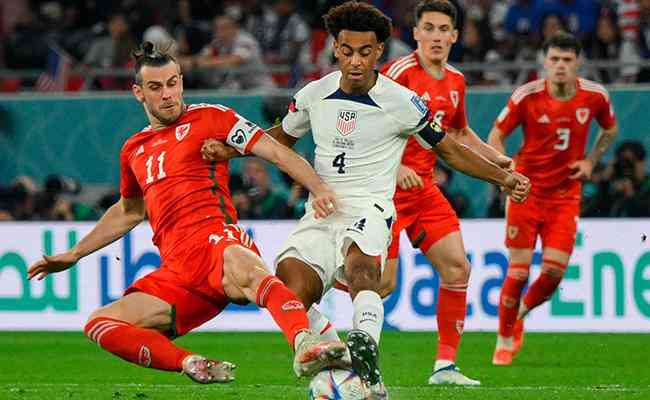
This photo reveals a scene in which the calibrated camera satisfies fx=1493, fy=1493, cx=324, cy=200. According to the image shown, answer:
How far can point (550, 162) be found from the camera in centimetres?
1168

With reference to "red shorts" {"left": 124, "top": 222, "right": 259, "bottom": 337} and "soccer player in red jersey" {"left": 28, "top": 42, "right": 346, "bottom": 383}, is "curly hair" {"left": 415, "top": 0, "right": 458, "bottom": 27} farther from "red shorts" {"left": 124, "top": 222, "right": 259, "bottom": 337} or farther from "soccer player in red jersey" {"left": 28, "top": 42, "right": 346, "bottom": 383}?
"red shorts" {"left": 124, "top": 222, "right": 259, "bottom": 337}

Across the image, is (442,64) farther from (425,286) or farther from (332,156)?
(425,286)

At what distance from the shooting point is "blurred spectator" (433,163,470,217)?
48.3ft

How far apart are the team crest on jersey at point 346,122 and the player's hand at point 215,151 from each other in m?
0.58

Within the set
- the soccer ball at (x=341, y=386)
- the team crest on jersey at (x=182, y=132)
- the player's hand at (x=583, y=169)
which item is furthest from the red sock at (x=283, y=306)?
the player's hand at (x=583, y=169)

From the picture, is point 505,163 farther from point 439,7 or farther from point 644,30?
point 644,30

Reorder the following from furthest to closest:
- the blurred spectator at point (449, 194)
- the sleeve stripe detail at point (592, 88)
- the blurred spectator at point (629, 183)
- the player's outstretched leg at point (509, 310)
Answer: the blurred spectator at point (449, 194), the blurred spectator at point (629, 183), the sleeve stripe detail at point (592, 88), the player's outstretched leg at point (509, 310)

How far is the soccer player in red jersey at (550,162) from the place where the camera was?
11.5m

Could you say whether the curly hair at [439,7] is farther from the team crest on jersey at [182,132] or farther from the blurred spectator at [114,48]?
the blurred spectator at [114,48]

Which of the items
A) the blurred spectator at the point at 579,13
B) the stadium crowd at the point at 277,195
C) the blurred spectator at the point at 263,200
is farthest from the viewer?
the blurred spectator at the point at 579,13

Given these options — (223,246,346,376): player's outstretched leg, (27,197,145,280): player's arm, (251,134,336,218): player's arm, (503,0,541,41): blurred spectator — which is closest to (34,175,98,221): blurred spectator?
(503,0,541,41): blurred spectator

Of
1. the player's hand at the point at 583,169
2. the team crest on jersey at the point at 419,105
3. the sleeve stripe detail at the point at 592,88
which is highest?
the team crest on jersey at the point at 419,105

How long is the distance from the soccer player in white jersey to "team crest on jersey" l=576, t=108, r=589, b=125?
11.8 feet

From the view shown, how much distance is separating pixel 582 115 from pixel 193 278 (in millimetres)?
4895
